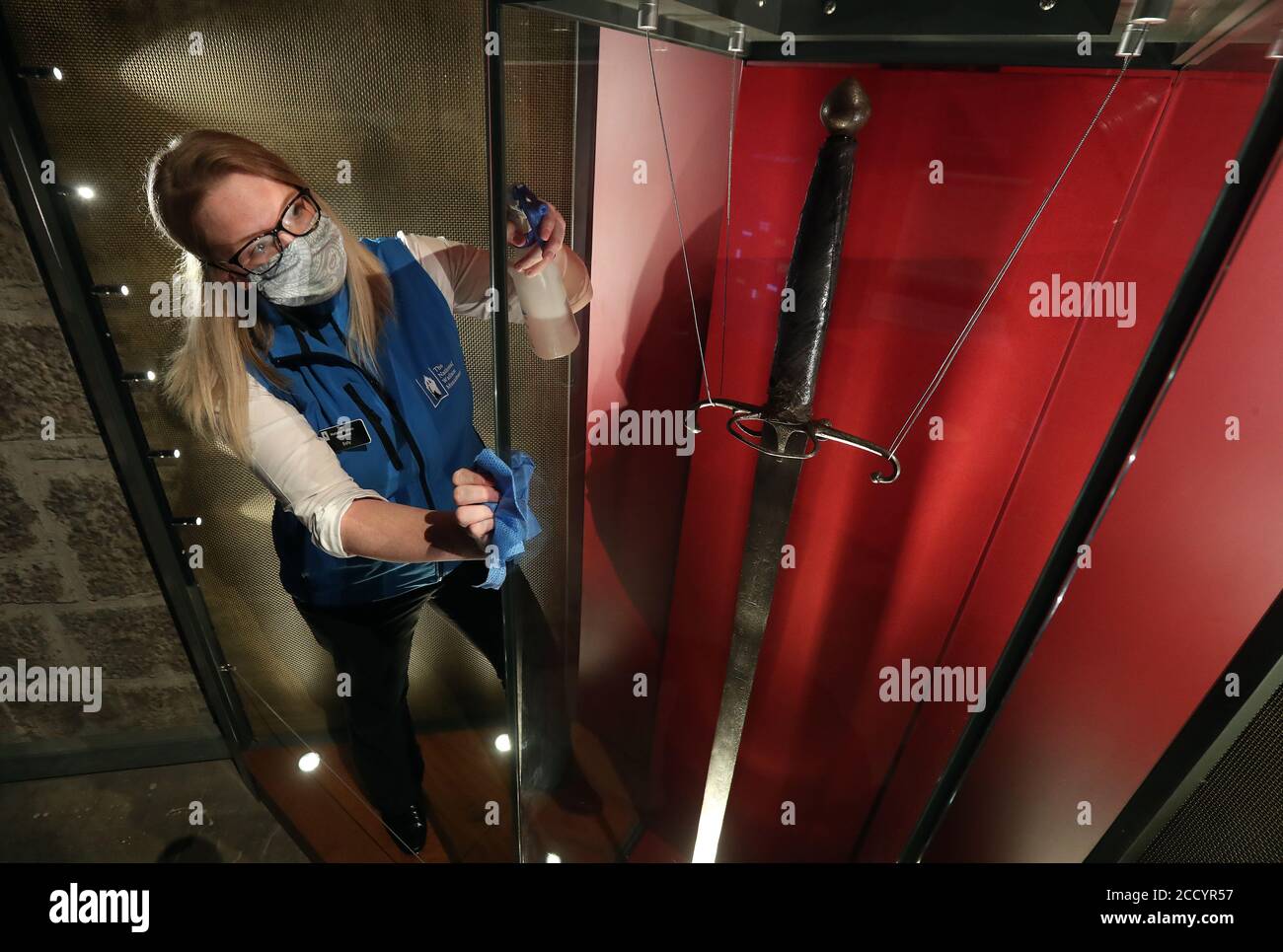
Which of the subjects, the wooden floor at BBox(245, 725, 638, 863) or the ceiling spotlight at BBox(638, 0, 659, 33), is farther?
the wooden floor at BBox(245, 725, 638, 863)

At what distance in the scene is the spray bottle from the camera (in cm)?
98

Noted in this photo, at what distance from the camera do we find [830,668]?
64.3 inches

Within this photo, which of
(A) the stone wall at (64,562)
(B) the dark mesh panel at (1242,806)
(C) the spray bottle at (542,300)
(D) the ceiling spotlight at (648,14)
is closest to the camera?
(D) the ceiling spotlight at (648,14)

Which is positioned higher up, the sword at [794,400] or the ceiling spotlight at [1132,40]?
the ceiling spotlight at [1132,40]

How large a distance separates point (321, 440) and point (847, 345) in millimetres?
972

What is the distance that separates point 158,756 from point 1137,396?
9.49ft

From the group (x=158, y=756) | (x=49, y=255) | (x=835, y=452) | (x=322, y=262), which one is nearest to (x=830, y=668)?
(x=835, y=452)

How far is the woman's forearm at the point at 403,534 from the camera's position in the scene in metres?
1.01

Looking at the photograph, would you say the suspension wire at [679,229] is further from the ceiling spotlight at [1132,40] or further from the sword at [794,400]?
the ceiling spotlight at [1132,40]

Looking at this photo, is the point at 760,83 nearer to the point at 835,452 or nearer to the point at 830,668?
the point at 835,452

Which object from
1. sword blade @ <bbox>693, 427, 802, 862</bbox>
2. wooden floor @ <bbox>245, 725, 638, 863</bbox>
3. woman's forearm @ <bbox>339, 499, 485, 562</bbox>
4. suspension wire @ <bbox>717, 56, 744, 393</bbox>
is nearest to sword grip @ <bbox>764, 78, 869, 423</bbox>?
sword blade @ <bbox>693, 427, 802, 862</bbox>

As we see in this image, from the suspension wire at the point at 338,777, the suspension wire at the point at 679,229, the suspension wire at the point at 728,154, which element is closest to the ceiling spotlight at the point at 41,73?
the suspension wire at the point at 679,229

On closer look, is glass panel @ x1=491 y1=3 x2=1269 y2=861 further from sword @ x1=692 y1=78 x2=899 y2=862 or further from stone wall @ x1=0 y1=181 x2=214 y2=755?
stone wall @ x1=0 y1=181 x2=214 y2=755

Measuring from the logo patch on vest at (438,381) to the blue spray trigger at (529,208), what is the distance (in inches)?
9.8
